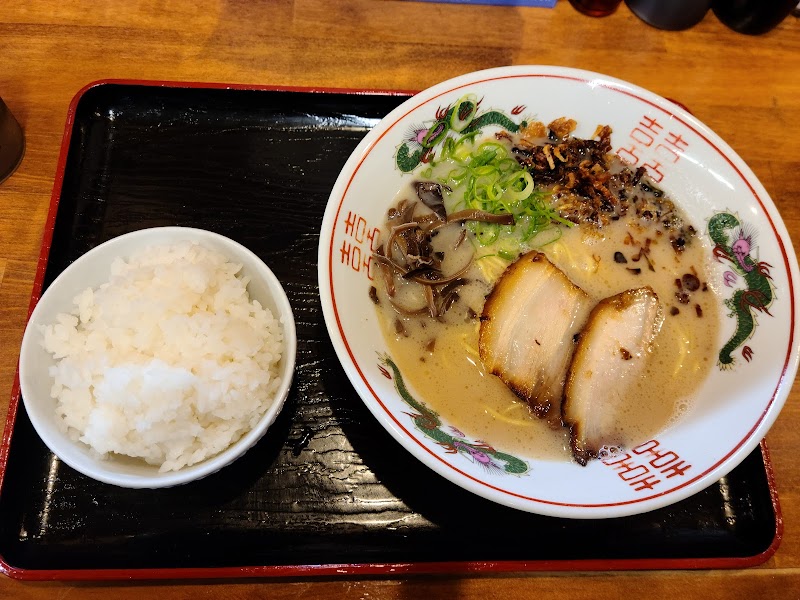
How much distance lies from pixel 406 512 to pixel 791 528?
1333 mm

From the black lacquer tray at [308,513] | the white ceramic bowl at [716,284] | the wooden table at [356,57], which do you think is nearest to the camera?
the white ceramic bowl at [716,284]

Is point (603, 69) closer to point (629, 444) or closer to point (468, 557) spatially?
point (629, 444)

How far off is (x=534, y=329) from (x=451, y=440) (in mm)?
511

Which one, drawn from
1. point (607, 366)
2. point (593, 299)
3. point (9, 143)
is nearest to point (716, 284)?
point (593, 299)

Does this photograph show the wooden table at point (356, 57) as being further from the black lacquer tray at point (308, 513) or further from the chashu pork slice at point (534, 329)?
the chashu pork slice at point (534, 329)

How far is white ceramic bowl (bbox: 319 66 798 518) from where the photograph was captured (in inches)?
59.9

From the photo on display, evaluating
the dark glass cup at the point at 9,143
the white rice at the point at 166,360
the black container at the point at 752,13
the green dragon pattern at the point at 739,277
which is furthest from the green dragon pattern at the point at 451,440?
the black container at the point at 752,13

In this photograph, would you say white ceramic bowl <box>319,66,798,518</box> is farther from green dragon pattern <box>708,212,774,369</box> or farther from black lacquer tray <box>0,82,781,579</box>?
black lacquer tray <box>0,82,781,579</box>

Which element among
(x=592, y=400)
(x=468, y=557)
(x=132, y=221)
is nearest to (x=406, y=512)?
(x=468, y=557)

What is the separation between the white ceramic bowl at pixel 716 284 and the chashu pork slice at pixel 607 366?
9 centimetres

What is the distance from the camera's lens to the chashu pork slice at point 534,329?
5.97ft

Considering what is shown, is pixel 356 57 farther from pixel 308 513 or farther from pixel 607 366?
pixel 308 513

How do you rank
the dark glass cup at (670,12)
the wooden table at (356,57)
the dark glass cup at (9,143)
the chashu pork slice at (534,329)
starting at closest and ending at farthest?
the chashu pork slice at (534,329) < the dark glass cup at (9,143) < the wooden table at (356,57) < the dark glass cup at (670,12)

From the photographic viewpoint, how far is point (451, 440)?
160cm
